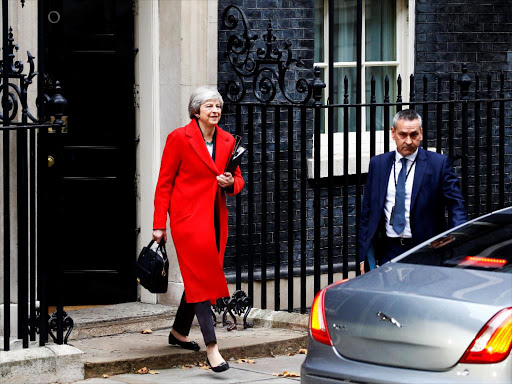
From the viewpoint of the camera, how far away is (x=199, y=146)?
25.1 ft

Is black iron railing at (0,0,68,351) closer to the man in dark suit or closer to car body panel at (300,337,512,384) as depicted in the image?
the man in dark suit

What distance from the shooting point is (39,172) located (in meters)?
7.37

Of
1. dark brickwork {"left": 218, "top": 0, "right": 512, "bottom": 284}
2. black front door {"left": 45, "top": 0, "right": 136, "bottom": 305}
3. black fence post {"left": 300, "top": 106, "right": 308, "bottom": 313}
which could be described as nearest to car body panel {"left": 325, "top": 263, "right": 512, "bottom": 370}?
black fence post {"left": 300, "top": 106, "right": 308, "bottom": 313}

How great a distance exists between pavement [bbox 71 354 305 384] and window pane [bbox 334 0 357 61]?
3.98 meters

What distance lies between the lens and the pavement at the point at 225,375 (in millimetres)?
7406

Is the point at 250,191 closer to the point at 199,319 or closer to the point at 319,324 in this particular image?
the point at 199,319

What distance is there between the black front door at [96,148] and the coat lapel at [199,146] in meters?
1.94

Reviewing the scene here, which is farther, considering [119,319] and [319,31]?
[319,31]

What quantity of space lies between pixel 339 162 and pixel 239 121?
1.77m

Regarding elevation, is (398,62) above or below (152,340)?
above

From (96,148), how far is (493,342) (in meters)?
5.04

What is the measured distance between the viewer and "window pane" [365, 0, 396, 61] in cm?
1133

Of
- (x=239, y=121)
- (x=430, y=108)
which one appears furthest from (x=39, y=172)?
(x=430, y=108)

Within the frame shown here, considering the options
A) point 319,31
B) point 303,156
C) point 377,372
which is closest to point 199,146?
point 303,156
